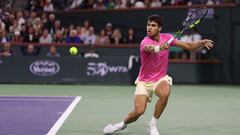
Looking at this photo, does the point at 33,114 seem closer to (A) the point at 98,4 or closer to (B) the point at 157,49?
(B) the point at 157,49

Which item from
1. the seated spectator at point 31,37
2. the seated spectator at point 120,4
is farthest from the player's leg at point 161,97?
the seated spectator at point 120,4

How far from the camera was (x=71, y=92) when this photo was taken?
613 inches

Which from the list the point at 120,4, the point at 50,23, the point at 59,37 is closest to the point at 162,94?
the point at 59,37

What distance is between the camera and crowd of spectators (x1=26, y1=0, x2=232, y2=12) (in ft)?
67.1

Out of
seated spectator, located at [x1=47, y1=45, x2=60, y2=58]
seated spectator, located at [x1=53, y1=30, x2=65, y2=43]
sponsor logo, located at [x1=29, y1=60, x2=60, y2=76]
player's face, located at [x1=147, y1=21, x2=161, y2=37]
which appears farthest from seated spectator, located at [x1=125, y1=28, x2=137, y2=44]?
player's face, located at [x1=147, y1=21, x2=161, y2=37]

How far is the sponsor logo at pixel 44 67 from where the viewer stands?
18359 mm

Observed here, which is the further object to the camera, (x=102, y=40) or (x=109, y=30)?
(x=109, y=30)

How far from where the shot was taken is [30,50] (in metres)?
18.9

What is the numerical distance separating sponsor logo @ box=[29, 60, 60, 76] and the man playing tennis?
10.4 m

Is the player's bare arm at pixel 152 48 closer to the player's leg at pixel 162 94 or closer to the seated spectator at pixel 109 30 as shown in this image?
the player's leg at pixel 162 94

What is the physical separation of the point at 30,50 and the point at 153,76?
11.4 meters

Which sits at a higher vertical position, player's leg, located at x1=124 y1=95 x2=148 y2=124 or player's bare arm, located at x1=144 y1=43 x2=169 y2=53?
player's bare arm, located at x1=144 y1=43 x2=169 y2=53

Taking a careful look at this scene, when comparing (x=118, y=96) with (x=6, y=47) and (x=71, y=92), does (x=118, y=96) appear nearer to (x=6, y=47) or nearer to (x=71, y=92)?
(x=71, y=92)

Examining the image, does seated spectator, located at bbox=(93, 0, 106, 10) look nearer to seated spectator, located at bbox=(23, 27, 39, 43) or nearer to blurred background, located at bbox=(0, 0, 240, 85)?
blurred background, located at bbox=(0, 0, 240, 85)
